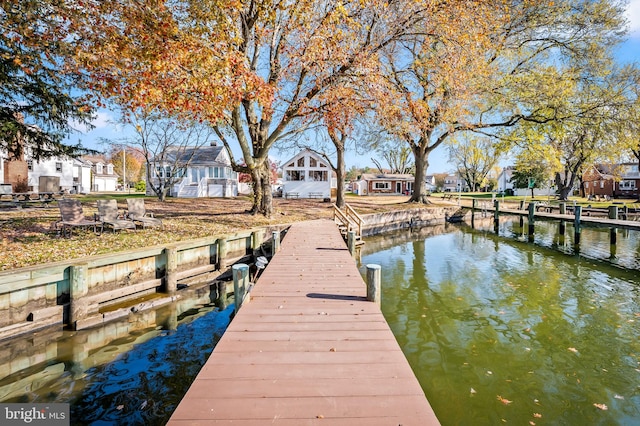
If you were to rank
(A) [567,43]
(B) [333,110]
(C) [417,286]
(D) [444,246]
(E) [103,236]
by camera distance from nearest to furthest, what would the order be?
(E) [103,236]
(C) [417,286]
(B) [333,110]
(D) [444,246]
(A) [567,43]

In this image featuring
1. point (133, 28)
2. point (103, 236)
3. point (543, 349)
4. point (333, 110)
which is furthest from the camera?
point (333, 110)

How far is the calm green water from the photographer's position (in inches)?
197

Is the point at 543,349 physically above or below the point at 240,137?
below

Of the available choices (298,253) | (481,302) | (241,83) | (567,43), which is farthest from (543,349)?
(567,43)

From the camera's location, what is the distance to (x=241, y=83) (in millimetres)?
11195

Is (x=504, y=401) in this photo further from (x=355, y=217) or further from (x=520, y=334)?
(x=355, y=217)

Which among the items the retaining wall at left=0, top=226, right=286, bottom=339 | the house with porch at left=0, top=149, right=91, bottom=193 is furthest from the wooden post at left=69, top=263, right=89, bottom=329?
the house with porch at left=0, top=149, right=91, bottom=193

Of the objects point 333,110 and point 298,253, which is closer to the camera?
point 298,253

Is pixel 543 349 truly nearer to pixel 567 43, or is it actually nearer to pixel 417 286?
pixel 417 286

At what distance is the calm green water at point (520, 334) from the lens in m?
5.02

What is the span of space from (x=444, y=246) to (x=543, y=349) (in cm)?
1309

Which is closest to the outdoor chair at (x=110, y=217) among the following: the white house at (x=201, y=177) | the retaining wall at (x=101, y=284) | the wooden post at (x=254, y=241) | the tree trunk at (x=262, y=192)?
the retaining wall at (x=101, y=284)

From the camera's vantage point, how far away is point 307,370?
394 centimetres

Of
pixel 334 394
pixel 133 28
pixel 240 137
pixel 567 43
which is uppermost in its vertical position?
pixel 567 43
